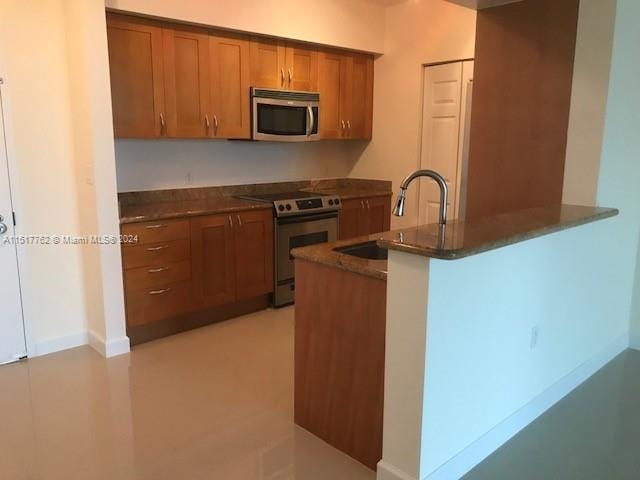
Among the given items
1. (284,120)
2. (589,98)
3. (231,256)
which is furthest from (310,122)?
(589,98)

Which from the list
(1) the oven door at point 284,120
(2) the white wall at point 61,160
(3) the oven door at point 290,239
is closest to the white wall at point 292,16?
(2) the white wall at point 61,160

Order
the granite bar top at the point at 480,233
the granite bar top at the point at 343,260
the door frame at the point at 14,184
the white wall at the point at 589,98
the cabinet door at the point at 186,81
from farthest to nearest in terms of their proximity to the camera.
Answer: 1. the cabinet door at the point at 186,81
2. the door frame at the point at 14,184
3. the white wall at the point at 589,98
4. the granite bar top at the point at 343,260
5. the granite bar top at the point at 480,233

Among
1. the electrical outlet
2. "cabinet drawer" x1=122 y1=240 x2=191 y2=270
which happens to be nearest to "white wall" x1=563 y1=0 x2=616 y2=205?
the electrical outlet

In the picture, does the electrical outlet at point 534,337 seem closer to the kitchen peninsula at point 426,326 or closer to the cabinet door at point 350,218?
the kitchen peninsula at point 426,326

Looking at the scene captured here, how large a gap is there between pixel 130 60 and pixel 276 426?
8.56 ft

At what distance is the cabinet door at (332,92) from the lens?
4.77m

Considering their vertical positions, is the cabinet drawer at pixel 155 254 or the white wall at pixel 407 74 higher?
the white wall at pixel 407 74

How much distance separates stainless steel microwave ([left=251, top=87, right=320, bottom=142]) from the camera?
4.25 metres

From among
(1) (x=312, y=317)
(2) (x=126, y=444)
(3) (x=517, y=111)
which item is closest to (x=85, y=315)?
(2) (x=126, y=444)

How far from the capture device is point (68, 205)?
344 cm

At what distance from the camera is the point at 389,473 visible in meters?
2.03

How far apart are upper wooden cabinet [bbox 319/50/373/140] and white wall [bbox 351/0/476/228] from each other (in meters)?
0.12

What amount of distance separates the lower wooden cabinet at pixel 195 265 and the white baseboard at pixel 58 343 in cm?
38

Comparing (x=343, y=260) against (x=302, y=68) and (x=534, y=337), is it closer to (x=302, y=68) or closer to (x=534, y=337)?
(x=534, y=337)
